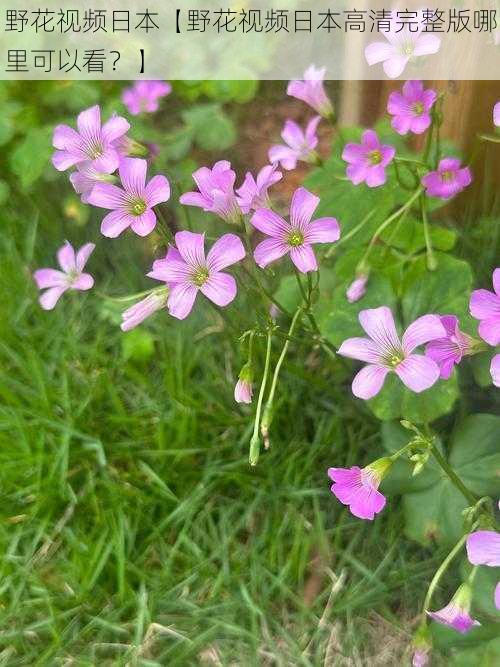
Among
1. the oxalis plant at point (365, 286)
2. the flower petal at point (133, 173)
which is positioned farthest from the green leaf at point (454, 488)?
the flower petal at point (133, 173)

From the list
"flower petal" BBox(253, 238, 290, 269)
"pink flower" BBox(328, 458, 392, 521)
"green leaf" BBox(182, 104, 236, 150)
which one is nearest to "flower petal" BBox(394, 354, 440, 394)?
"pink flower" BBox(328, 458, 392, 521)

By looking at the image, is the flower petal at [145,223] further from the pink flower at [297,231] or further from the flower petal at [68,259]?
the flower petal at [68,259]

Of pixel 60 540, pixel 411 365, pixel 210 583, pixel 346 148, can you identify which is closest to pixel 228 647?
pixel 210 583

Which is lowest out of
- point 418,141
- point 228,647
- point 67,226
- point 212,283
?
point 228,647

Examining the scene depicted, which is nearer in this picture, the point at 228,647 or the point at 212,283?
the point at 212,283

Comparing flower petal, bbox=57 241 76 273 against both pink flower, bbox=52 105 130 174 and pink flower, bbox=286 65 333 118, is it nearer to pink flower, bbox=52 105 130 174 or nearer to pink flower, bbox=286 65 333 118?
pink flower, bbox=52 105 130 174

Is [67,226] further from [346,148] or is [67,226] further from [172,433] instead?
[346,148]

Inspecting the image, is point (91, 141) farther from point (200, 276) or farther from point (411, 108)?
point (411, 108)
